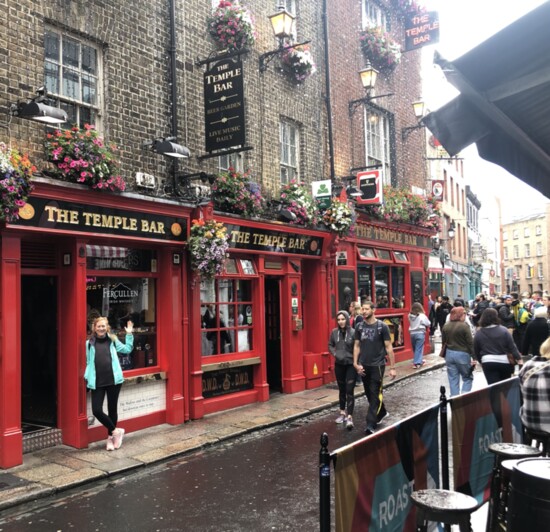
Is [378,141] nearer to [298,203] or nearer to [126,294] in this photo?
[298,203]

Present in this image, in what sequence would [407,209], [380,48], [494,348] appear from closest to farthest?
1. [494,348]
2. [380,48]
3. [407,209]

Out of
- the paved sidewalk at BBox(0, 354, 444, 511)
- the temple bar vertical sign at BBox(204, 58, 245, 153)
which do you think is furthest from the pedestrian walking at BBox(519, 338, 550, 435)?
the temple bar vertical sign at BBox(204, 58, 245, 153)

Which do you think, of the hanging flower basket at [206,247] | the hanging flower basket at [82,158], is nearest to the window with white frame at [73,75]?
the hanging flower basket at [82,158]

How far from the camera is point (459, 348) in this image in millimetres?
9328

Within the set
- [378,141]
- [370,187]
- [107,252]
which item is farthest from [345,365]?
[378,141]

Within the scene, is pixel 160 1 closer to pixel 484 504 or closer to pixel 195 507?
pixel 195 507

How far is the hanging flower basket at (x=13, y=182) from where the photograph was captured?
6480mm

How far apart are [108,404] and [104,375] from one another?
1.46 ft

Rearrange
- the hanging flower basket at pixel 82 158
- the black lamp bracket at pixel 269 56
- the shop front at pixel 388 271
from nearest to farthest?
the hanging flower basket at pixel 82 158 → the black lamp bracket at pixel 269 56 → the shop front at pixel 388 271

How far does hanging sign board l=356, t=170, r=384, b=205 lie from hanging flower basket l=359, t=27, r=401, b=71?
4.00 metres

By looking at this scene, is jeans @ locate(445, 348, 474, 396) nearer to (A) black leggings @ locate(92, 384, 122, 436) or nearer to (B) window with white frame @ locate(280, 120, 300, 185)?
(A) black leggings @ locate(92, 384, 122, 436)

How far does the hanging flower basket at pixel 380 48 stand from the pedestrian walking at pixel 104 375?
11581 mm

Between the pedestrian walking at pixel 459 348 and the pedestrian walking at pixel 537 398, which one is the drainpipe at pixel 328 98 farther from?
the pedestrian walking at pixel 537 398

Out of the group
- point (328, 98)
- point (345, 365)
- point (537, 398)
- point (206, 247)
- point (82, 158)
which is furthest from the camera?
point (328, 98)
